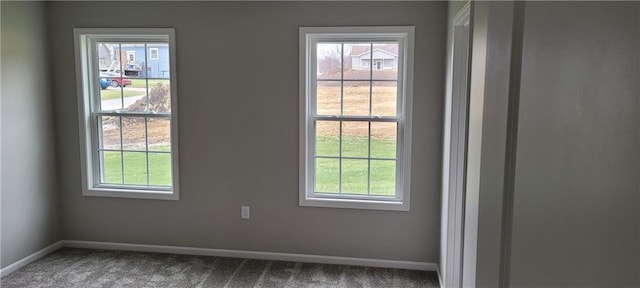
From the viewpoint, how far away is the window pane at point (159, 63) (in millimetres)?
3594

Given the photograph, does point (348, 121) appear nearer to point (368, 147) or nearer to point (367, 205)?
point (368, 147)

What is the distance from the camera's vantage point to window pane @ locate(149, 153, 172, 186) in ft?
12.3

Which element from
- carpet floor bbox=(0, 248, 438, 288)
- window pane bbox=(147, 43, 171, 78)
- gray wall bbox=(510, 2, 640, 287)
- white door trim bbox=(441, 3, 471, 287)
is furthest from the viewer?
window pane bbox=(147, 43, 171, 78)

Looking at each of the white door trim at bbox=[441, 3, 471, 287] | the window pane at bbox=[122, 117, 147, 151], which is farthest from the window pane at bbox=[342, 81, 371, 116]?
the window pane at bbox=[122, 117, 147, 151]

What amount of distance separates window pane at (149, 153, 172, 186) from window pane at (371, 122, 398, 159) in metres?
1.82

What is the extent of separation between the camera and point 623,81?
399mm

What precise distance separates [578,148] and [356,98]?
3058 mm

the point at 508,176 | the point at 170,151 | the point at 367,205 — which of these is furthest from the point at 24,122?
the point at 508,176

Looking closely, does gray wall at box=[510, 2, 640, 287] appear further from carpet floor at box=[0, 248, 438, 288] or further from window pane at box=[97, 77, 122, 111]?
window pane at box=[97, 77, 122, 111]

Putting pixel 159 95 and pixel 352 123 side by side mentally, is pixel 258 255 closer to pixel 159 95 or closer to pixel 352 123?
pixel 352 123

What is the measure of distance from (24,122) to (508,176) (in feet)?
12.8

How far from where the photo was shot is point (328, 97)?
3.51m

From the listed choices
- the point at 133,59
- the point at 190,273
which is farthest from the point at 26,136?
the point at 190,273

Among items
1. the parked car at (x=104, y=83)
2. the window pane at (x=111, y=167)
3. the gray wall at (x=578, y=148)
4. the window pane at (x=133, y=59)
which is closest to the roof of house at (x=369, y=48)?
the window pane at (x=133, y=59)
